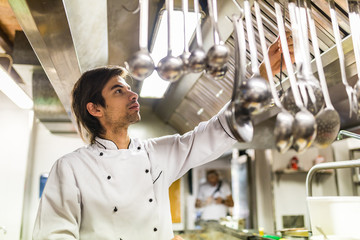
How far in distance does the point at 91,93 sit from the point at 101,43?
0.45 metres

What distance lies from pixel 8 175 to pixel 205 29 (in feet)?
12.1

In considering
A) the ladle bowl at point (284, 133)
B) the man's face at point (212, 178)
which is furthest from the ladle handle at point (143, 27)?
the man's face at point (212, 178)

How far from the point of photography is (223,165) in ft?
28.6

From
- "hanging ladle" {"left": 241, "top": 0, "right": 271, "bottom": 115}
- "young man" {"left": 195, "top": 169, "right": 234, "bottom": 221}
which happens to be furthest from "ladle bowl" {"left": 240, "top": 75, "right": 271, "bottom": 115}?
"young man" {"left": 195, "top": 169, "right": 234, "bottom": 221}

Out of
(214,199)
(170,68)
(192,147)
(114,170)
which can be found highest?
(170,68)

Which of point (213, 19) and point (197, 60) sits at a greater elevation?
point (213, 19)

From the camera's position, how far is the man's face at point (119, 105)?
58.1 inches

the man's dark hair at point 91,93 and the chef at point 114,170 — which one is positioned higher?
the man's dark hair at point 91,93

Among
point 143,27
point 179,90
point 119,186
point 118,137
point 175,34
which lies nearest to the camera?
point 143,27

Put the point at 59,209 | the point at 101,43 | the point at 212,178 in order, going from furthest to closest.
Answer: the point at 212,178, the point at 101,43, the point at 59,209

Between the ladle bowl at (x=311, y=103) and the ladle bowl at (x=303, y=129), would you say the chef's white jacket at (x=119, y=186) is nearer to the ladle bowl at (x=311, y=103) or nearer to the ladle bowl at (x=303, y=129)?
the ladle bowl at (x=311, y=103)

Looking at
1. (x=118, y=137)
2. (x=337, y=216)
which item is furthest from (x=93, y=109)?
(x=337, y=216)

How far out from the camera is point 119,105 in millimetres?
1502

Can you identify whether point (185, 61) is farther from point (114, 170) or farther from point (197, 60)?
point (114, 170)
